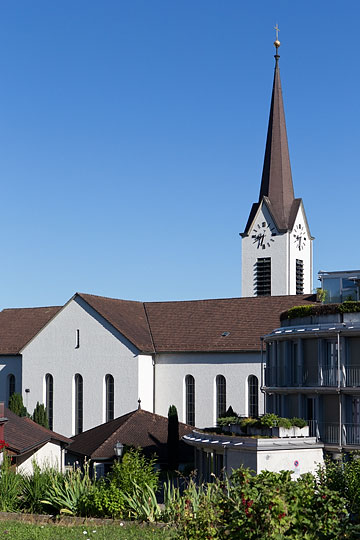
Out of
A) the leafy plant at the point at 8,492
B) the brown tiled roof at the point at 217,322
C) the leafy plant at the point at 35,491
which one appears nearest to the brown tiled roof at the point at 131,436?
the brown tiled roof at the point at 217,322

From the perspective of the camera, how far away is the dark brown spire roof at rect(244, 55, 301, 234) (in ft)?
230

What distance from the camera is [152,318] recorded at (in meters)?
61.7

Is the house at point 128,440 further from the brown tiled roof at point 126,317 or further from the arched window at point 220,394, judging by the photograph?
the brown tiled roof at point 126,317

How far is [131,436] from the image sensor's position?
1906 inches

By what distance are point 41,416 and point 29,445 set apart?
21.8m

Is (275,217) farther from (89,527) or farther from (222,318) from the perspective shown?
(89,527)

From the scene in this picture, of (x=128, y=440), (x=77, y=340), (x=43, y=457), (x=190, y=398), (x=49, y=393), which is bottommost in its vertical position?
(x=128, y=440)

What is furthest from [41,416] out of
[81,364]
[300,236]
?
[300,236]

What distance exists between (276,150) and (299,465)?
3933 centimetres

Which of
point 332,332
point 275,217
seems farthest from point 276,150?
point 332,332

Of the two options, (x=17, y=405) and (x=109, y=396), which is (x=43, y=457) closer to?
(x=109, y=396)

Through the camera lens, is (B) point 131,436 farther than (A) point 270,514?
Yes

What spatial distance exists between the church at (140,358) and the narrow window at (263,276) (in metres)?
8.48

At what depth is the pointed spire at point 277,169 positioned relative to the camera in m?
70.0
